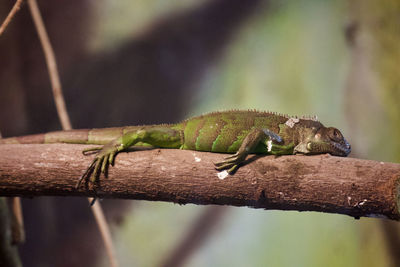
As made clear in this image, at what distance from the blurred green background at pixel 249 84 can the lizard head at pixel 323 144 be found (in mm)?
1275

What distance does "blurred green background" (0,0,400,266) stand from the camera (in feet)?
14.1

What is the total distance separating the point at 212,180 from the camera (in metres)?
2.66

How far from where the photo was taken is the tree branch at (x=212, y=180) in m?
2.53

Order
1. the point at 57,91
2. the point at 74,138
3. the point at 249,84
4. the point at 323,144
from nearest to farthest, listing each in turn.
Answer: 1. the point at 323,144
2. the point at 74,138
3. the point at 57,91
4. the point at 249,84

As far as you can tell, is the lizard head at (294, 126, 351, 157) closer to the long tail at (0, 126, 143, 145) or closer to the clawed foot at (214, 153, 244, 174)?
the clawed foot at (214, 153, 244, 174)

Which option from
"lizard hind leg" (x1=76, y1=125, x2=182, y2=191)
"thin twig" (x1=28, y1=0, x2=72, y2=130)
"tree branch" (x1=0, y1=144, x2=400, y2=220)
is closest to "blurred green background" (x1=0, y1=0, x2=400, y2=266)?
"thin twig" (x1=28, y1=0, x2=72, y2=130)

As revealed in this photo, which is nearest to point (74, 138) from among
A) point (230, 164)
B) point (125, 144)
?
point (125, 144)

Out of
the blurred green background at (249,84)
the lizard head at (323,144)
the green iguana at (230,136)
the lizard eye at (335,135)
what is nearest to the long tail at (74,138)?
the green iguana at (230,136)

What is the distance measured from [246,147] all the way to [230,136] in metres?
0.42

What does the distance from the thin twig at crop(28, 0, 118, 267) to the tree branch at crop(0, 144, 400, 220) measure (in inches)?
55.9

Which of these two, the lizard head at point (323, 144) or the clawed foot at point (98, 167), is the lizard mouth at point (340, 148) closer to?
the lizard head at point (323, 144)

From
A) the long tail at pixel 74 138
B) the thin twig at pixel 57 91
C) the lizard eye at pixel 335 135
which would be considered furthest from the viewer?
the thin twig at pixel 57 91

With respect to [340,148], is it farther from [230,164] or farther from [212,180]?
[212,180]

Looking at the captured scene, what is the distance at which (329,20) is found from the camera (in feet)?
14.6
